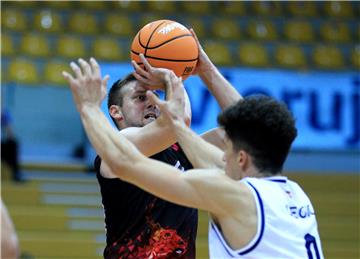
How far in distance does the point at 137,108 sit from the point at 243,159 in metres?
1.28

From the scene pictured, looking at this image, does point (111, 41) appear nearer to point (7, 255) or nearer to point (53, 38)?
point (53, 38)

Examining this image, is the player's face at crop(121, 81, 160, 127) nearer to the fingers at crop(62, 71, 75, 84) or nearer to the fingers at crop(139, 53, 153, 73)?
the fingers at crop(139, 53, 153, 73)

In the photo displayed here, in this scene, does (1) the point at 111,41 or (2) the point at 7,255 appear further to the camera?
(1) the point at 111,41

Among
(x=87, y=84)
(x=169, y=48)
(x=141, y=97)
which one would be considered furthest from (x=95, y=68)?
(x=141, y=97)

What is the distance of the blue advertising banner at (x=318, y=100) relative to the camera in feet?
35.4

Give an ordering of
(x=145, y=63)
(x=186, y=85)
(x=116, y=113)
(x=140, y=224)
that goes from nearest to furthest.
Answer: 1. (x=145, y=63)
2. (x=140, y=224)
3. (x=116, y=113)
4. (x=186, y=85)

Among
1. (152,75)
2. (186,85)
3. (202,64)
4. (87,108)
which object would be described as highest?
(186,85)

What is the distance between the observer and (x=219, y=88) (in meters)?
4.12

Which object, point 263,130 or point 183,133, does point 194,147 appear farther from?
point 263,130

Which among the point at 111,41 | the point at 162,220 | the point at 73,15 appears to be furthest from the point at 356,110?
the point at 162,220

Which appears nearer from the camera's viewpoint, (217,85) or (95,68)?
(95,68)

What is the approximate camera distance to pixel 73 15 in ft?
41.3

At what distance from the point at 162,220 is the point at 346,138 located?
24.6 feet

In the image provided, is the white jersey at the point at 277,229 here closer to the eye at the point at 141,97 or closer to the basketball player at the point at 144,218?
the basketball player at the point at 144,218
